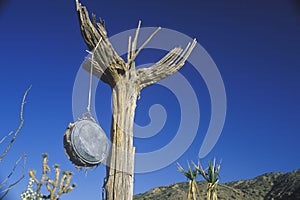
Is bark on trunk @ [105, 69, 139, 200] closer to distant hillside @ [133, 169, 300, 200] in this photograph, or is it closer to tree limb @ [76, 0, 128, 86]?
tree limb @ [76, 0, 128, 86]

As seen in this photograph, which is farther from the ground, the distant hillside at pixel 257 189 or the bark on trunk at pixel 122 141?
the distant hillside at pixel 257 189

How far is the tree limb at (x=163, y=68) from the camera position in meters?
6.89

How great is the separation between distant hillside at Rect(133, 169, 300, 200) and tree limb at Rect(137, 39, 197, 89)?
32985mm

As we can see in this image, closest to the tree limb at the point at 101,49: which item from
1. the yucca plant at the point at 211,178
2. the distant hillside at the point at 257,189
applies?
the yucca plant at the point at 211,178

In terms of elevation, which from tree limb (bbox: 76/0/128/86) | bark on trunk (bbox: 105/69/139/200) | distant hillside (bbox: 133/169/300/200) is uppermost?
distant hillside (bbox: 133/169/300/200)

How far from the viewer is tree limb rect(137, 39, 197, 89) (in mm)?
6887

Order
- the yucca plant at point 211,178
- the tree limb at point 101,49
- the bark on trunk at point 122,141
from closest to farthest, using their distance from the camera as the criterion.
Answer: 1. the bark on trunk at point 122,141
2. the tree limb at point 101,49
3. the yucca plant at point 211,178

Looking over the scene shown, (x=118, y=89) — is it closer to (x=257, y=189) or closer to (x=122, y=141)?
(x=122, y=141)

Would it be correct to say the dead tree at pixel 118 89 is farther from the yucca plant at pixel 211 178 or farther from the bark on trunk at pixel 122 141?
the yucca plant at pixel 211 178

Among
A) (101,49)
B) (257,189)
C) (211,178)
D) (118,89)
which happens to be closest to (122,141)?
(118,89)

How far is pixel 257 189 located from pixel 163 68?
4475 centimetres

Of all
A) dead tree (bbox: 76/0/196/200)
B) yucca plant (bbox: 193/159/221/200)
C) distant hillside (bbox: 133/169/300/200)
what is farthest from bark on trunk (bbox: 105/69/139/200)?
distant hillside (bbox: 133/169/300/200)

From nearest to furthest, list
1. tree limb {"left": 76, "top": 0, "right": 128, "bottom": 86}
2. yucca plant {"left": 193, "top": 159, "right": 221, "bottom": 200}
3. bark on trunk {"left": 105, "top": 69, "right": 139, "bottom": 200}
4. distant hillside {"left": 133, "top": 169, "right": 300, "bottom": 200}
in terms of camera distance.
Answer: bark on trunk {"left": 105, "top": 69, "right": 139, "bottom": 200}, tree limb {"left": 76, "top": 0, "right": 128, "bottom": 86}, yucca plant {"left": 193, "top": 159, "right": 221, "bottom": 200}, distant hillside {"left": 133, "top": 169, "right": 300, "bottom": 200}

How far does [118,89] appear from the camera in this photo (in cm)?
649
